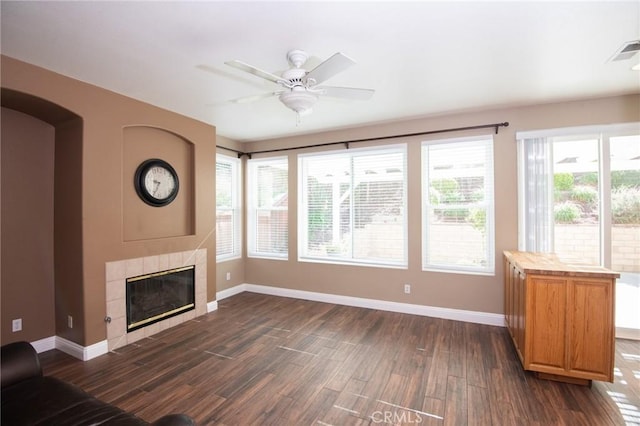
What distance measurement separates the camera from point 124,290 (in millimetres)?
3287

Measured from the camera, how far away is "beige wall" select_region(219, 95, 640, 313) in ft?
11.5

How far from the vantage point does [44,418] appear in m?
1.51

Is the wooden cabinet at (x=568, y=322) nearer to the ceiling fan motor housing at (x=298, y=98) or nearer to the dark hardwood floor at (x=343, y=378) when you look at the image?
the dark hardwood floor at (x=343, y=378)

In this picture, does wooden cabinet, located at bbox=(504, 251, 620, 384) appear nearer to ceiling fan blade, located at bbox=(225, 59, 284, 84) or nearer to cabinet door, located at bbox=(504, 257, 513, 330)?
cabinet door, located at bbox=(504, 257, 513, 330)

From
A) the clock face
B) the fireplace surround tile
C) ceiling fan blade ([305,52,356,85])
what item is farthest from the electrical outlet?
ceiling fan blade ([305,52,356,85])

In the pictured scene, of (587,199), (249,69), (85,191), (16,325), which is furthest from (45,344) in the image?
(587,199)

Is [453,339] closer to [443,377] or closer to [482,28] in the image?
[443,377]

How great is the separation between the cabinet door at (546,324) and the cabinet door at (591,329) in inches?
2.4

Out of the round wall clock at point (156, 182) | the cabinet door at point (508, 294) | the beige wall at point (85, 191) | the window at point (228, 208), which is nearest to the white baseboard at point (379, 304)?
the cabinet door at point (508, 294)

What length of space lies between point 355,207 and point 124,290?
10.5 ft

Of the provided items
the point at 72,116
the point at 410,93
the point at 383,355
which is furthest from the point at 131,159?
the point at 383,355

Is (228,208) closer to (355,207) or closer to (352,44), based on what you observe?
(355,207)

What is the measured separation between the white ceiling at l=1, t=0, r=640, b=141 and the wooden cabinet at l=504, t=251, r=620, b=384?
5.97 ft

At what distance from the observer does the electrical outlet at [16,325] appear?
2984mm
